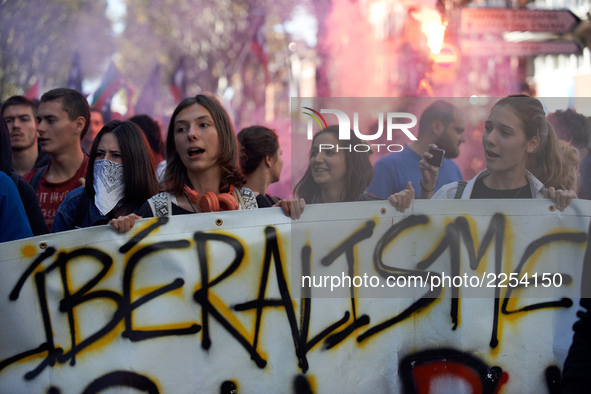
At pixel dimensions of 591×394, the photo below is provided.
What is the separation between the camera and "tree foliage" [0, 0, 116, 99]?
78.7ft

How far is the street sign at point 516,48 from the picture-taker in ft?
46.8

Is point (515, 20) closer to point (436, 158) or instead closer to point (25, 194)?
point (436, 158)

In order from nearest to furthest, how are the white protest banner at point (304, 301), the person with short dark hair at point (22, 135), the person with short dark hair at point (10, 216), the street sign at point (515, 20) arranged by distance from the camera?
the white protest banner at point (304, 301), the person with short dark hair at point (10, 216), the person with short dark hair at point (22, 135), the street sign at point (515, 20)

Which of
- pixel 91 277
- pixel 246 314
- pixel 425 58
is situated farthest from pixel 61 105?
pixel 425 58

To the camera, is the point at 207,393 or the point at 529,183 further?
the point at 529,183

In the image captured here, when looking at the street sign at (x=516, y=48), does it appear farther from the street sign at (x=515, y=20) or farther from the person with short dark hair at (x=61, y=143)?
the person with short dark hair at (x=61, y=143)

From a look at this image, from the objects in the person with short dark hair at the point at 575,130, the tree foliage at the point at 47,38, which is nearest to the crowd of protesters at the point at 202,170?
the person with short dark hair at the point at 575,130

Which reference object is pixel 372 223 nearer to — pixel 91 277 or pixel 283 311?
pixel 283 311

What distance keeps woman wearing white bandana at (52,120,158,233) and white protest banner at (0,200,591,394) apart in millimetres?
659

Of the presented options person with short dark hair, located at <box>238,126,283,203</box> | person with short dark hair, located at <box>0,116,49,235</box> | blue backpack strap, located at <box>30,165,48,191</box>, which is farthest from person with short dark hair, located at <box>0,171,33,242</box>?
person with short dark hair, located at <box>238,126,283,203</box>

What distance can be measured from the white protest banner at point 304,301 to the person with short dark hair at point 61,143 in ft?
5.27

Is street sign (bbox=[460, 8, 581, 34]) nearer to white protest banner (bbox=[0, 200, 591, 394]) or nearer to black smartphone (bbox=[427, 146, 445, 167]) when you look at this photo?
black smartphone (bbox=[427, 146, 445, 167])

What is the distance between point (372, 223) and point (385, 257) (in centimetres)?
16

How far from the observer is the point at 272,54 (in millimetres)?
33844
